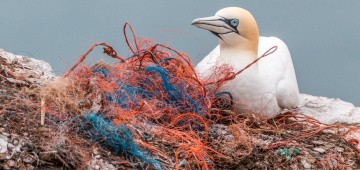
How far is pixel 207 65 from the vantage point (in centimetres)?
976

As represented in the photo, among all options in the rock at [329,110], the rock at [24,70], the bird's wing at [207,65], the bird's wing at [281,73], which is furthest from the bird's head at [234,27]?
the rock at [329,110]

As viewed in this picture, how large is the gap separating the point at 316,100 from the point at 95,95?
4.72 m

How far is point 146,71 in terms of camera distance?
359 inches

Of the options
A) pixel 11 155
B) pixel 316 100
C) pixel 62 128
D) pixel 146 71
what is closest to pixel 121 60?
pixel 146 71

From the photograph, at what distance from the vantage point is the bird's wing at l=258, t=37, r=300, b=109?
387 inches

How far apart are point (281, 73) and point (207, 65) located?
2.65 ft

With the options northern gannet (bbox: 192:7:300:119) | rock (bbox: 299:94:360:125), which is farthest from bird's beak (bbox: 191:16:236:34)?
rock (bbox: 299:94:360:125)

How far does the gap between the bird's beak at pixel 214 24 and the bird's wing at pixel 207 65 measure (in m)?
0.39

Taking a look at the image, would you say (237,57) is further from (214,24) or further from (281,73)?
(281,73)

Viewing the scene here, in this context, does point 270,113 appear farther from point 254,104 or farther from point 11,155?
point 11,155

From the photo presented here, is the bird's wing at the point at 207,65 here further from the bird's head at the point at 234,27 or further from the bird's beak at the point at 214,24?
the bird's beak at the point at 214,24

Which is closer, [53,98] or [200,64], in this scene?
[53,98]

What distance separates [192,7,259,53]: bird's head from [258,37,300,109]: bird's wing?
1.17 feet

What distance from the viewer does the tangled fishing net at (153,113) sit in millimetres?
7703
